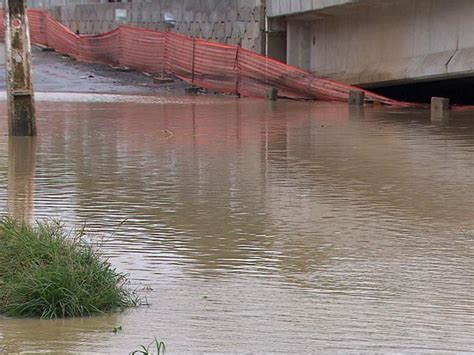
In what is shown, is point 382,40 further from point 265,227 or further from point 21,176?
point 265,227

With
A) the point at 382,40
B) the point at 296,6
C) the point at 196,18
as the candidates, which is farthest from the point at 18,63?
the point at 196,18

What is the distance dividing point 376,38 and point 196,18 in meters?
8.95

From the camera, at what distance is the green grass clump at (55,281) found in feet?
19.4

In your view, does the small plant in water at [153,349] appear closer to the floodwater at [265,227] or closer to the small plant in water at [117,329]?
the floodwater at [265,227]

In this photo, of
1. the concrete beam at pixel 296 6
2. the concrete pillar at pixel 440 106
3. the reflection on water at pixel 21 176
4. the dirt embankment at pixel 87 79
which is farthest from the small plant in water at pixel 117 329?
the dirt embankment at pixel 87 79

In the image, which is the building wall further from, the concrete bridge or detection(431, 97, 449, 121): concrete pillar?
detection(431, 97, 449, 121): concrete pillar

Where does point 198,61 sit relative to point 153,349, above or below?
above

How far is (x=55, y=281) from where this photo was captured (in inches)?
234

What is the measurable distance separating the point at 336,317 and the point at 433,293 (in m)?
0.87

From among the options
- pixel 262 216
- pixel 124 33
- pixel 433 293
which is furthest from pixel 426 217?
pixel 124 33

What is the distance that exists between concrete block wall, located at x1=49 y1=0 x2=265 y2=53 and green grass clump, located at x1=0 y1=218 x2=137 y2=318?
881 inches

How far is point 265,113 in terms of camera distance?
68.5 feet

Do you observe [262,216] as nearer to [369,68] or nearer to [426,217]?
[426,217]

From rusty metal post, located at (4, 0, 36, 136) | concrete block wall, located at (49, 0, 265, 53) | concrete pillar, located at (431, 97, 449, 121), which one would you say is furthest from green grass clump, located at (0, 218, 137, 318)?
concrete block wall, located at (49, 0, 265, 53)
